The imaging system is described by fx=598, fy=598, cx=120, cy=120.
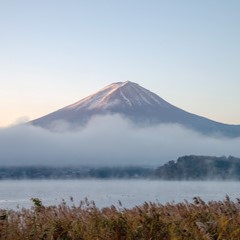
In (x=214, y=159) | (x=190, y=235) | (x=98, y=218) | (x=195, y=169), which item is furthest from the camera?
(x=195, y=169)

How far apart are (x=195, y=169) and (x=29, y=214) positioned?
525 ft

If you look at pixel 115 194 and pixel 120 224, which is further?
pixel 115 194

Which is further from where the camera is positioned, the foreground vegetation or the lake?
the lake

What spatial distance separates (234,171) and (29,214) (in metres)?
157

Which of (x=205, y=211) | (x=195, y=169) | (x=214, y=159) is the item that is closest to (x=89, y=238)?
(x=205, y=211)

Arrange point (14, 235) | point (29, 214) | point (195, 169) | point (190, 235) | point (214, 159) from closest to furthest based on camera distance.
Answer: point (190, 235) → point (14, 235) → point (29, 214) → point (214, 159) → point (195, 169)

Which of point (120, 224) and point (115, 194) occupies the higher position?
point (120, 224)

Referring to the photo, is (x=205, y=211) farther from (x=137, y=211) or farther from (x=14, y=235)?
(x=14, y=235)

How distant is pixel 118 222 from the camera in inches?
376

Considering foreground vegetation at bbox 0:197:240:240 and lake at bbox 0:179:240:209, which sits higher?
foreground vegetation at bbox 0:197:240:240

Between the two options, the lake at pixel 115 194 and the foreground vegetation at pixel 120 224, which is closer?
the foreground vegetation at pixel 120 224

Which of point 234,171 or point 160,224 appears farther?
point 234,171

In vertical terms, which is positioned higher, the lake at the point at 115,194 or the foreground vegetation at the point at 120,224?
the foreground vegetation at the point at 120,224

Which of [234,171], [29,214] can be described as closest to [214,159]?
[234,171]
